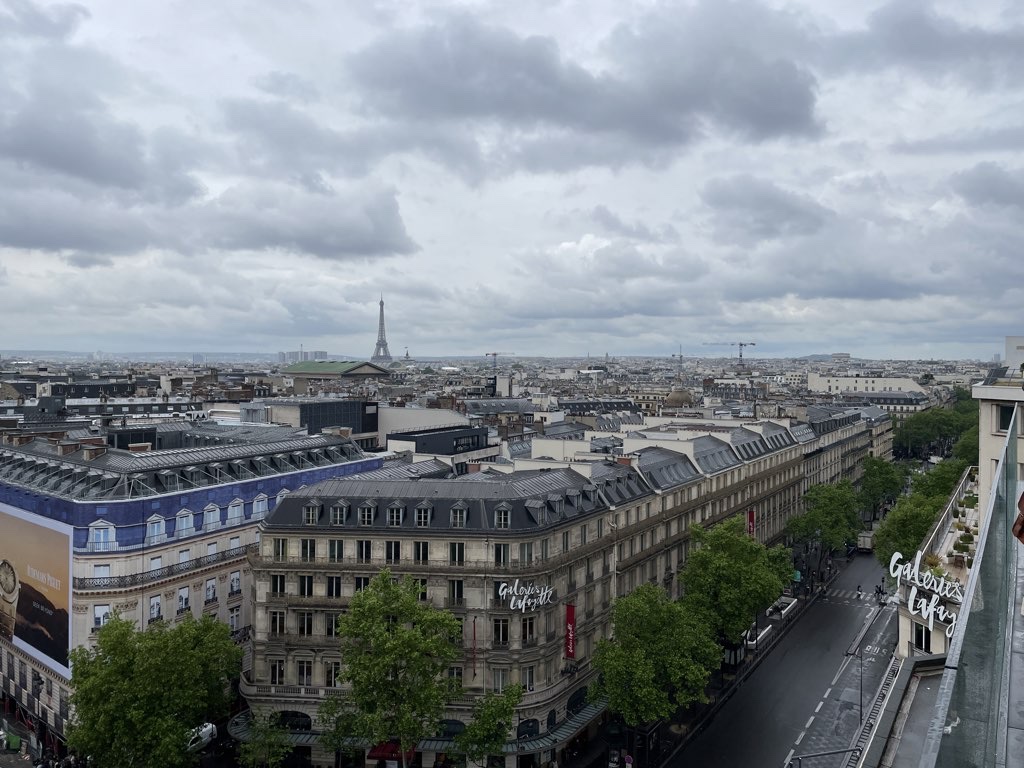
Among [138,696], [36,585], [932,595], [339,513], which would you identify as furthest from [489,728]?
[36,585]

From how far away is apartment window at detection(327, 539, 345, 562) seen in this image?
60156 millimetres

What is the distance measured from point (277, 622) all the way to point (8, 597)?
2728cm

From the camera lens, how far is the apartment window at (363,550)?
197 ft

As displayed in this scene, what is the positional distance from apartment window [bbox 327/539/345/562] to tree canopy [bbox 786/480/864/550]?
205 ft

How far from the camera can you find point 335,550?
2371 inches

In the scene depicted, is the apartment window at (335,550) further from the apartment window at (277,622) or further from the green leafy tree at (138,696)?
the green leafy tree at (138,696)

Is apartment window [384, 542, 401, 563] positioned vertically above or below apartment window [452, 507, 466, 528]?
below

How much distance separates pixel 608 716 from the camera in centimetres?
6494

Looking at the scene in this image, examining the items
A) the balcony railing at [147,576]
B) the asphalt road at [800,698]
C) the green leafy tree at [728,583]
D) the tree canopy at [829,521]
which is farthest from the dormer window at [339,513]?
the tree canopy at [829,521]

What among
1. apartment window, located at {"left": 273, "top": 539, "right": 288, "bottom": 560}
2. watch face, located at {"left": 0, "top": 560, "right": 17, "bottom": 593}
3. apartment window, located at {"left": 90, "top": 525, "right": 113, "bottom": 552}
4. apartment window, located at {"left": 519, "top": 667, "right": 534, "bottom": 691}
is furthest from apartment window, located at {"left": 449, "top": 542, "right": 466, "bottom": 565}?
watch face, located at {"left": 0, "top": 560, "right": 17, "bottom": 593}

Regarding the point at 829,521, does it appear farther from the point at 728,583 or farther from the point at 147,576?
the point at 147,576

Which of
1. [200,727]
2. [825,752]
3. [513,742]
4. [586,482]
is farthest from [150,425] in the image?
[825,752]

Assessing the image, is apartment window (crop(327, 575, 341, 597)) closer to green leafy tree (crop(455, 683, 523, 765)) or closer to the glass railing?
green leafy tree (crop(455, 683, 523, 765))

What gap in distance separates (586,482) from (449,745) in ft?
76.2
